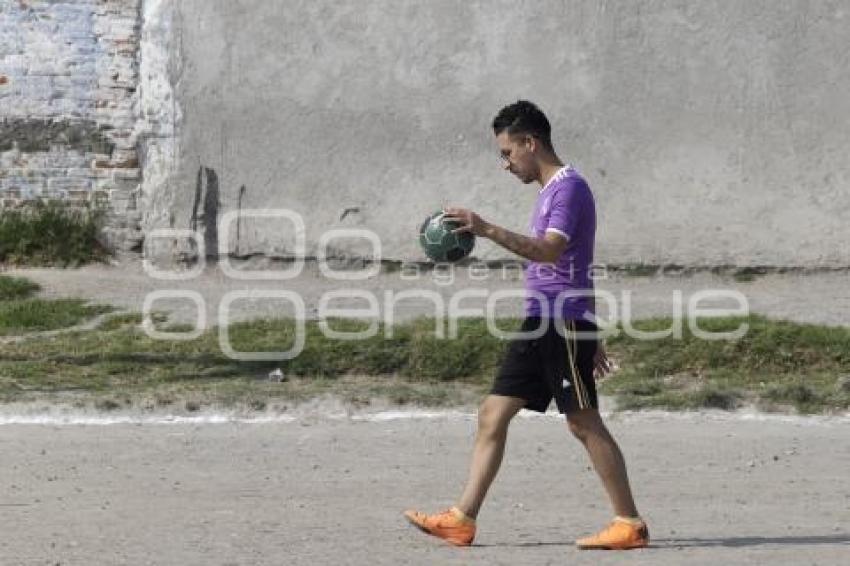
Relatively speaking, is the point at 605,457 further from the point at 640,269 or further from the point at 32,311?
the point at 640,269

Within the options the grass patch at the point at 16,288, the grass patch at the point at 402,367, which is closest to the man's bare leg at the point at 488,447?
the grass patch at the point at 402,367

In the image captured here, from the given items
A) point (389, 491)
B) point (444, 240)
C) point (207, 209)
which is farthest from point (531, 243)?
point (207, 209)

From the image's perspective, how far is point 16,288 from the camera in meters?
11.5

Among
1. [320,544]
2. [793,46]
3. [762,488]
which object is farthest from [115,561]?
[793,46]

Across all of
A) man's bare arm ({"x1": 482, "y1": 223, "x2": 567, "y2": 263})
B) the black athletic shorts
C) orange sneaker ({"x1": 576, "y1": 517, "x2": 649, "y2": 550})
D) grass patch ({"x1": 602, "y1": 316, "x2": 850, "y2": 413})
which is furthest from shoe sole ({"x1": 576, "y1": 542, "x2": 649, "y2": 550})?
grass patch ({"x1": 602, "y1": 316, "x2": 850, "y2": 413})

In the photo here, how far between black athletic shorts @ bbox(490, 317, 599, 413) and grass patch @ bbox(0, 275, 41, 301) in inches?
226

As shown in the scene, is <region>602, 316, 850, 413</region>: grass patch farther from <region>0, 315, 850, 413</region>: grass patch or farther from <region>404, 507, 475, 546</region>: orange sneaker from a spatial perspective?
<region>404, 507, 475, 546</region>: orange sneaker

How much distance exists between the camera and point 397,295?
1152 centimetres

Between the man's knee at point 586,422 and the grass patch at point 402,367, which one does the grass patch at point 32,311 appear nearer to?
the grass patch at point 402,367

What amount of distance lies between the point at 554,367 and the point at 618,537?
675 mm

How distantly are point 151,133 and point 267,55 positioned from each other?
3.23 feet

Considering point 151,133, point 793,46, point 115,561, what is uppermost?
point 793,46

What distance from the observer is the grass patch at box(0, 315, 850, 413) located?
9125 millimetres

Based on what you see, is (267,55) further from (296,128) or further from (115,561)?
(115,561)
